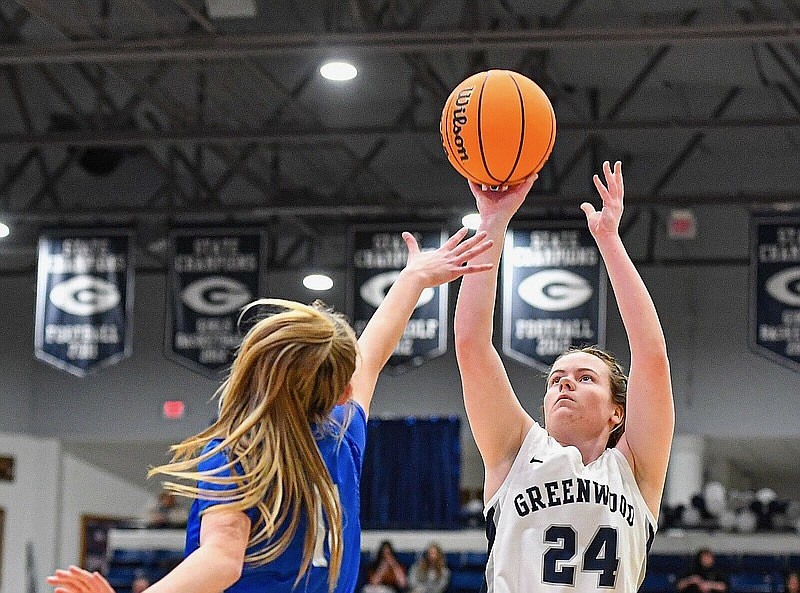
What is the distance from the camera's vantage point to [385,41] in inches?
425

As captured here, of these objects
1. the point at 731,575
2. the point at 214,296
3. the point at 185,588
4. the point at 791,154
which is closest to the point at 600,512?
the point at 185,588

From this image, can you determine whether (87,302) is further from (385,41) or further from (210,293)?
→ (385,41)

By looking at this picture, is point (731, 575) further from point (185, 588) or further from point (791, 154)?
point (185, 588)

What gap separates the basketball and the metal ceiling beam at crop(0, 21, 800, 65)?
6.37 meters

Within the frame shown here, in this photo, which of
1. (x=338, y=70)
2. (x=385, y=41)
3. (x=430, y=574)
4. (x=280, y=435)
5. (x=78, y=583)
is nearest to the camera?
(x=78, y=583)

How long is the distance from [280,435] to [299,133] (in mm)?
10841

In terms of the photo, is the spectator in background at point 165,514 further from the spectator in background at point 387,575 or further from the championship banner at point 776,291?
the championship banner at point 776,291

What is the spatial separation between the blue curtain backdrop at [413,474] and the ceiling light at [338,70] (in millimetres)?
7738

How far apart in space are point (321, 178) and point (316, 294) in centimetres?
177

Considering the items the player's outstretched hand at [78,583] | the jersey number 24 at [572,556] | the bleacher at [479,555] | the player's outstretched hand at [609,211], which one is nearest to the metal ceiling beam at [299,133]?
the bleacher at [479,555]

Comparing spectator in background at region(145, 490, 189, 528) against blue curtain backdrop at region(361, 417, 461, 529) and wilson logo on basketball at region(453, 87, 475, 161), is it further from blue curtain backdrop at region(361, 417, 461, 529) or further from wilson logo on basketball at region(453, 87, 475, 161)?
wilson logo on basketball at region(453, 87, 475, 161)

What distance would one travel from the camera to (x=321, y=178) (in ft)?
58.7

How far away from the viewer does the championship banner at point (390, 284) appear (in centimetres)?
1291

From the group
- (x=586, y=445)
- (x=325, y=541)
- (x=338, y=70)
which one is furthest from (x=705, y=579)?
(x=325, y=541)
